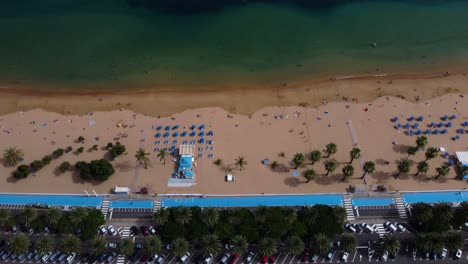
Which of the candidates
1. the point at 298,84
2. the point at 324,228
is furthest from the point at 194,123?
the point at 324,228

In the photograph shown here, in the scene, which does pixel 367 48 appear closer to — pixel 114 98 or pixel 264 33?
pixel 264 33

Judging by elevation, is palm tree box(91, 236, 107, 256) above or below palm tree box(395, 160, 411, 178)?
below

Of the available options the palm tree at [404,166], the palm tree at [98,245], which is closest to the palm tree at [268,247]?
the palm tree at [98,245]

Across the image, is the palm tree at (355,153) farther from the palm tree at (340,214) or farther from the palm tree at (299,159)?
the palm tree at (340,214)

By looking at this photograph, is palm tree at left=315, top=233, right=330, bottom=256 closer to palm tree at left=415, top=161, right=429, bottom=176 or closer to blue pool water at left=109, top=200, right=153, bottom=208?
palm tree at left=415, top=161, right=429, bottom=176

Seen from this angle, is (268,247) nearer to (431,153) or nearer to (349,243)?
(349,243)

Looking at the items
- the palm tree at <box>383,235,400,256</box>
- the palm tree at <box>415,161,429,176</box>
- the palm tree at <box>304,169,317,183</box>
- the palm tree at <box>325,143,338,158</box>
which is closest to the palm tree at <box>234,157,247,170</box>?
the palm tree at <box>304,169,317,183</box>
